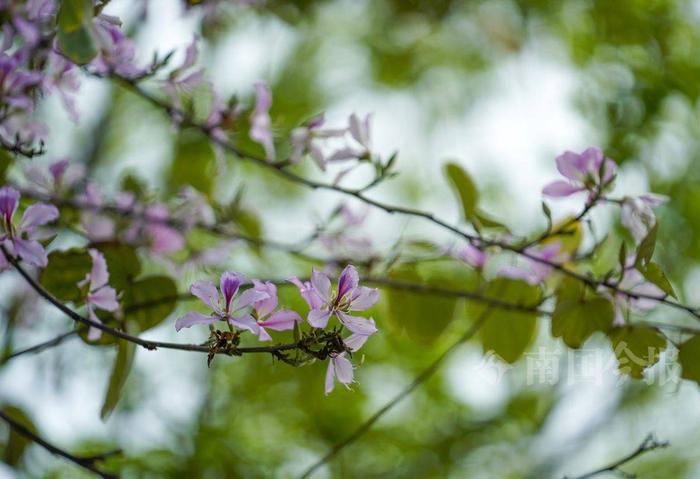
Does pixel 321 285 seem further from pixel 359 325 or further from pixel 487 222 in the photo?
pixel 487 222

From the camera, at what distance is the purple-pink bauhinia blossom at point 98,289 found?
58cm

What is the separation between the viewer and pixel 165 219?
803mm

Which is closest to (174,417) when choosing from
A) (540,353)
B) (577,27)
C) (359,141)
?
(540,353)

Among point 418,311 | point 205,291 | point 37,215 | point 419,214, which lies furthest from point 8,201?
point 418,311

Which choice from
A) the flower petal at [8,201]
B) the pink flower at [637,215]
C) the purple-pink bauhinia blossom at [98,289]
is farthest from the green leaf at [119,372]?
the pink flower at [637,215]

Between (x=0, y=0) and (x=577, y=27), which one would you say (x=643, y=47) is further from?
(x=0, y=0)

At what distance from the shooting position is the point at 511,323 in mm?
722

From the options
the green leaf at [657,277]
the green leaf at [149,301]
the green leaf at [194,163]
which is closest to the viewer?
the green leaf at [657,277]

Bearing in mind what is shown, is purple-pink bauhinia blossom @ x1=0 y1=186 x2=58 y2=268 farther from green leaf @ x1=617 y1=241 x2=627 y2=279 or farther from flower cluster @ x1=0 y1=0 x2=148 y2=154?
green leaf @ x1=617 y1=241 x2=627 y2=279

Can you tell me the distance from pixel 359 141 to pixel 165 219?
23 cm

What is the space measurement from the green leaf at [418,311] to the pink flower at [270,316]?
Answer: 255 mm

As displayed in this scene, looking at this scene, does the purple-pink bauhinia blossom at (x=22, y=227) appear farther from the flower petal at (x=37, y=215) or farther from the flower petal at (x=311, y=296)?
the flower petal at (x=311, y=296)

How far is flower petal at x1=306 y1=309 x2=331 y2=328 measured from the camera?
46 centimetres

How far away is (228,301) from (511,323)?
1.03 feet
